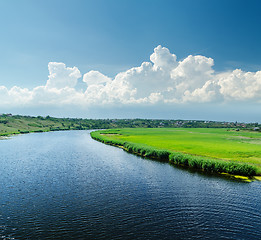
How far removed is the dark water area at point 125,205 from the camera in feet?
68.8

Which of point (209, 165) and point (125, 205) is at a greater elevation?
point (209, 165)

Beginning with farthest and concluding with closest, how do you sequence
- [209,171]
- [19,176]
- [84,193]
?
[209,171] → [19,176] → [84,193]

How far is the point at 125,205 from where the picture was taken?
27.0 m

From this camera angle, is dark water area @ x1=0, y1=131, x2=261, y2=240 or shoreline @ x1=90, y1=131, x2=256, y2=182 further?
shoreline @ x1=90, y1=131, x2=256, y2=182

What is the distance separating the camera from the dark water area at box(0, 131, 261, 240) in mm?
20984

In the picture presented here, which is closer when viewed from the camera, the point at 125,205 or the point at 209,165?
the point at 125,205

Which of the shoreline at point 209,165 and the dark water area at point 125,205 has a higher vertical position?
the shoreline at point 209,165

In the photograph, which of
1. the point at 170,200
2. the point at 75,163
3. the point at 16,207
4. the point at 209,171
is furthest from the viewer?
the point at 75,163

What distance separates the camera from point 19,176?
3900 cm

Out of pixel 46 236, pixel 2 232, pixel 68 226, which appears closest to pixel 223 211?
pixel 68 226

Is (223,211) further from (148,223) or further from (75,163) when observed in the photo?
(75,163)

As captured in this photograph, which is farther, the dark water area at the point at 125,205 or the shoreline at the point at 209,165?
the shoreline at the point at 209,165

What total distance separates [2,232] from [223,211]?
25083mm

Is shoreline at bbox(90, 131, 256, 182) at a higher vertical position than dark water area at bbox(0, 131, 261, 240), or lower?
higher
